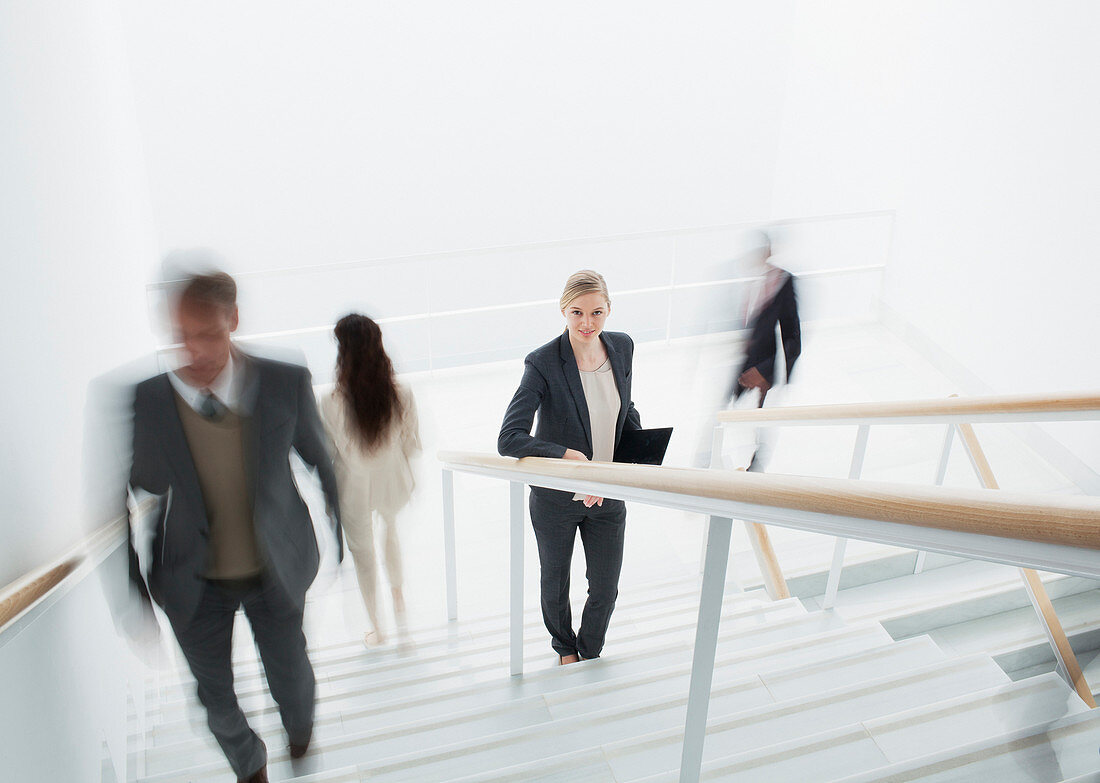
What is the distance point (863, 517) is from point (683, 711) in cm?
117

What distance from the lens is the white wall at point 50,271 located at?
5.48ft

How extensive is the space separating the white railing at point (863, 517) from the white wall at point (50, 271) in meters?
1.20

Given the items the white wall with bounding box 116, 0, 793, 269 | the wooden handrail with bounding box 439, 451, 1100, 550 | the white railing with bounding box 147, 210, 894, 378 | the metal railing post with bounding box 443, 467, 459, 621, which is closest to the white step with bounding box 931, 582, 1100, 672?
the metal railing post with bounding box 443, 467, 459, 621

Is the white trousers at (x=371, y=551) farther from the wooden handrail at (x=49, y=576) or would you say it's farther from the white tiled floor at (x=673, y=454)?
the wooden handrail at (x=49, y=576)

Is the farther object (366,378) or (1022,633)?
(1022,633)

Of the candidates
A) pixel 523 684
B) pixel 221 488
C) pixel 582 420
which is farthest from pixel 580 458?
pixel 221 488

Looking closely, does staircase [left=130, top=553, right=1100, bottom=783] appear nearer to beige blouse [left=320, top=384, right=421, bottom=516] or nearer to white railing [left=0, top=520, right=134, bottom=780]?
white railing [left=0, top=520, right=134, bottom=780]

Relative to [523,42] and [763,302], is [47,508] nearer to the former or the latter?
[763,302]

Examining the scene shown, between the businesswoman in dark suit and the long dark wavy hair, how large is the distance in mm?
472

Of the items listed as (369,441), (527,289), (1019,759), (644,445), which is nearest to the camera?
(1019,759)

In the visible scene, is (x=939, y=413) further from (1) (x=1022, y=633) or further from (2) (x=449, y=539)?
(2) (x=449, y=539)

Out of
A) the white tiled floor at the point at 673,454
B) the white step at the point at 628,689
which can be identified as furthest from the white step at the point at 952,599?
the white step at the point at 628,689

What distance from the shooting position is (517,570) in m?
2.10

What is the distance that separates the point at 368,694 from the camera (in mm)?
2467
